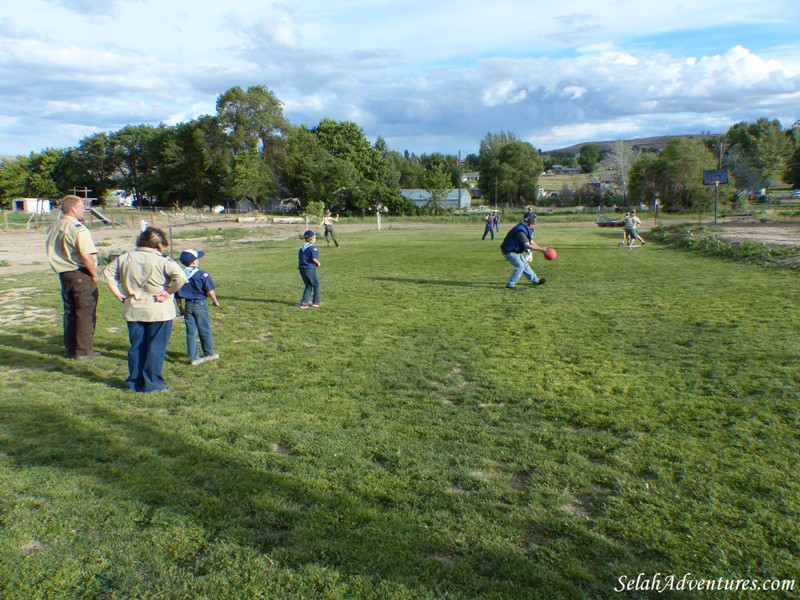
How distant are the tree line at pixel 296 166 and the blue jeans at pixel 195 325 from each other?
60440 mm

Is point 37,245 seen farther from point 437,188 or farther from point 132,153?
point 132,153

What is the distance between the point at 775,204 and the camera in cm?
6278

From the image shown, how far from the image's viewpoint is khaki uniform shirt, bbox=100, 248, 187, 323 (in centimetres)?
619

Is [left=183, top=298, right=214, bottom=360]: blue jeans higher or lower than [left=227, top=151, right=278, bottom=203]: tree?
lower

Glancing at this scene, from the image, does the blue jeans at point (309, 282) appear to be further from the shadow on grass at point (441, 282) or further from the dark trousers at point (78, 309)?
the dark trousers at point (78, 309)

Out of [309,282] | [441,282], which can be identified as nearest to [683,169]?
[441,282]

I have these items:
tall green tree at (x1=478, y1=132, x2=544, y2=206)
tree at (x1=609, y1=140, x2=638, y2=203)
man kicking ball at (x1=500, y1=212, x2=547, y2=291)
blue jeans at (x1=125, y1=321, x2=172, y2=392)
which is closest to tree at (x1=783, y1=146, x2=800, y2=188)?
tree at (x1=609, y1=140, x2=638, y2=203)

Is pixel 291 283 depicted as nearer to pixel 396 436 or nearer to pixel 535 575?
pixel 396 436

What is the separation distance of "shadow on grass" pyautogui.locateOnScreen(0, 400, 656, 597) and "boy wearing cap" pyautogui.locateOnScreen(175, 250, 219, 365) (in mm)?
2719

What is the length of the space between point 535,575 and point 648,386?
387 centimetres

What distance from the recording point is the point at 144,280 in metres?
6.23

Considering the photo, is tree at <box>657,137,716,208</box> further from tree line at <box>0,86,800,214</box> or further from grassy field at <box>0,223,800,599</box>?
grassy field at <box>0,223,800,599</box>

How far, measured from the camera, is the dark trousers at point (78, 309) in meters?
7.72

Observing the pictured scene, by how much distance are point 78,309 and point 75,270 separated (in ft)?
1.78
